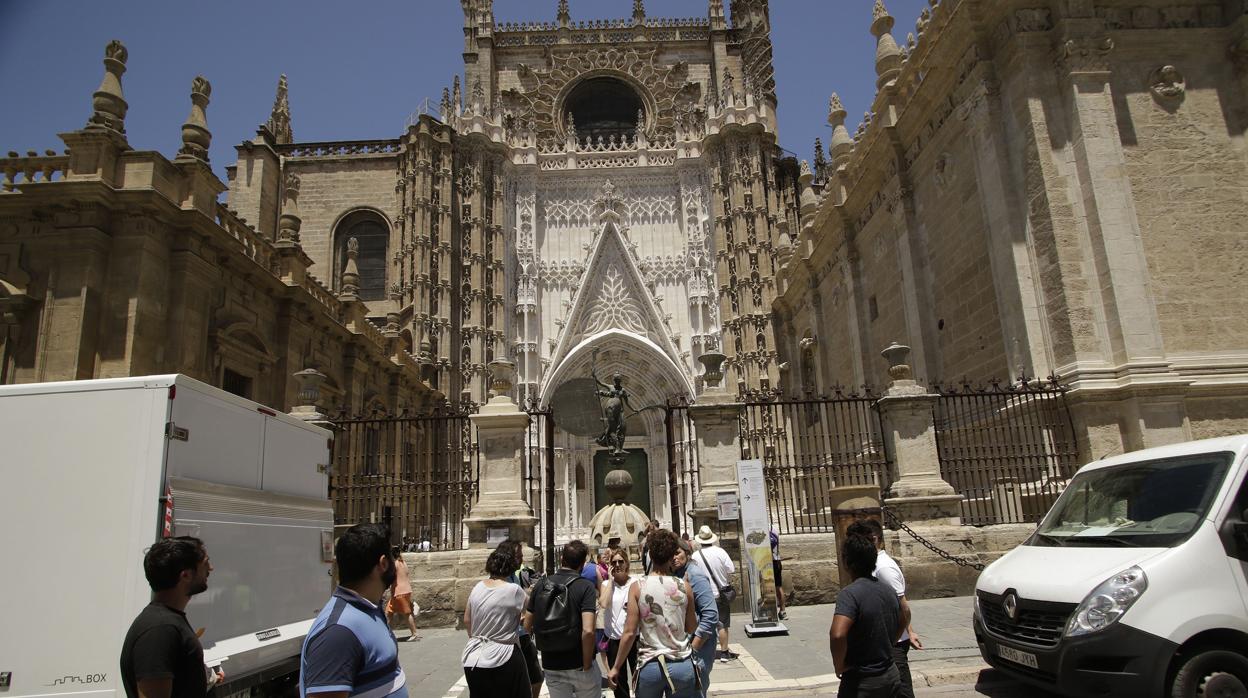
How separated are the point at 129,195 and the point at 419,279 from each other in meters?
16.2

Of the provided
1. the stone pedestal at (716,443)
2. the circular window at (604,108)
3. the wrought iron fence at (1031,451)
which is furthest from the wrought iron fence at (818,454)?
the circular window at (604,108)

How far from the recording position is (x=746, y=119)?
30.1 metres

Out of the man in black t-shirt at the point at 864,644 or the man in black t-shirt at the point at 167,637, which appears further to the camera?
the man in black t-shirt at the point at 864,644

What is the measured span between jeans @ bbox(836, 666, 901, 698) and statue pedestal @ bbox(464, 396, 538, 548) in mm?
7510

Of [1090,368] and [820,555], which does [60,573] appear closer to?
[820,555]

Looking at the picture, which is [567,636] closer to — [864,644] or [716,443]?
[864,644]

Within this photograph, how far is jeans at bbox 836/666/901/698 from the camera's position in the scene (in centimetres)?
352

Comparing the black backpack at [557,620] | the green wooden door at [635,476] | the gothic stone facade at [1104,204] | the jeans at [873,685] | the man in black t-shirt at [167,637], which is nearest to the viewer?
the man in black t-shirt at [167,637]

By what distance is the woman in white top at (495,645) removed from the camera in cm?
415

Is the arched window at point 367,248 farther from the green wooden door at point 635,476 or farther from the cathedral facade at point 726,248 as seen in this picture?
the green wooden door at point 635,476

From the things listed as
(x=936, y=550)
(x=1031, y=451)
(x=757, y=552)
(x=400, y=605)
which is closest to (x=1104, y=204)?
(x=1031, y=451)

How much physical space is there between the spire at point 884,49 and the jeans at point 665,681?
16.6m

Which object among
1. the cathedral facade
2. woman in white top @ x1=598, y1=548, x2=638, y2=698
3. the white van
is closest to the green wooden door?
the cathedral facade

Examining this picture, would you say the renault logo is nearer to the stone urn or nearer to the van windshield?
the van windshield
